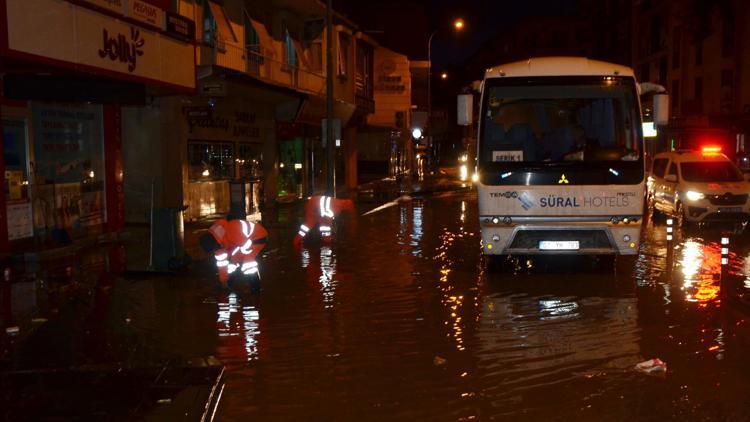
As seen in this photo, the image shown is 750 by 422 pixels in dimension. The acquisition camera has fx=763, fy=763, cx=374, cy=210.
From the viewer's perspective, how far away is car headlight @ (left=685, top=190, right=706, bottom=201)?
17438 millimetres

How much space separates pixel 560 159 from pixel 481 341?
4.15 meters

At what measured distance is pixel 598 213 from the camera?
1097 cm

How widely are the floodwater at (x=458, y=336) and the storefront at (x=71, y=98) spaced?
3.58 m

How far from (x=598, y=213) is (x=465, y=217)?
460 inches

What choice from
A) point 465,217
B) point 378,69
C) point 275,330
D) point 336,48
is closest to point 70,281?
point 275,330

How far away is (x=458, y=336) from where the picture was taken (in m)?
8.06

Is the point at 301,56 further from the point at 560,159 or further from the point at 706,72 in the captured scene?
the point at 706,72

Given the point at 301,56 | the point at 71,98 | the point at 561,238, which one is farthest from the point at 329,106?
the point at 561,238

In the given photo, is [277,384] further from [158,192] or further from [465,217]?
[465,217]

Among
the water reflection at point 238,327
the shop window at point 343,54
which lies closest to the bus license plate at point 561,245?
the water reflection at point 238,327

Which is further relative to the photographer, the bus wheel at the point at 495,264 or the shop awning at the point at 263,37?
the shop awning at the point at 263,37

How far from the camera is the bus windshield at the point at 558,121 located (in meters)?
11.0

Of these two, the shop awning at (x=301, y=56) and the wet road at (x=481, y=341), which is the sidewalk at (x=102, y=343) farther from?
the shop awning at (x=301, y=56)

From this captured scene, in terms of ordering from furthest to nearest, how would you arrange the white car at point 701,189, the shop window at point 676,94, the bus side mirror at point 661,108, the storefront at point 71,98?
1. the shop window at point 676,94
2. the white car at point 701,189
3. the storefront at point 71,98
4. the bus side mirror at point 661,108
